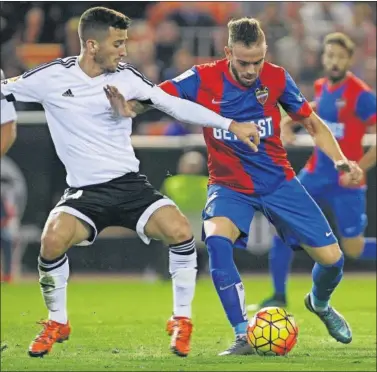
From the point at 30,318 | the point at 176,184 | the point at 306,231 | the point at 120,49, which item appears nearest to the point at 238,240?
the point at 306,231

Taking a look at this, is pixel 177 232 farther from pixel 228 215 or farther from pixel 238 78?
pixel 238 78

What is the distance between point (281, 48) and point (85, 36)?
861 cm

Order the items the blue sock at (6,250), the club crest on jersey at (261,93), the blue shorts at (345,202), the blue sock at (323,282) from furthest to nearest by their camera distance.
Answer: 1. the blue sock at (6,250)
2. the blue shorts at (345,202)
3. the blue sock at (323,282)
4. the club crest on jersey at (261,93)

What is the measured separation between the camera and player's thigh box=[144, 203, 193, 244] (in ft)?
25.4

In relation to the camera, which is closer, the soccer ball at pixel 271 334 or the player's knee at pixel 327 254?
the soccer ball at pixel 271 334

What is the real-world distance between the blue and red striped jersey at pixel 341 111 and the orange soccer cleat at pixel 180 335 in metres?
4.26

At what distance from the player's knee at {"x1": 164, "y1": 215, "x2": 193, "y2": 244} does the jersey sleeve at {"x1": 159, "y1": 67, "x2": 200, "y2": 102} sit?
3.00 ft

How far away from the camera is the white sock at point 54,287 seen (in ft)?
25.4

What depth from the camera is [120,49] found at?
7.76 m

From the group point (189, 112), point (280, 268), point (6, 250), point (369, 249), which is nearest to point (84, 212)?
point (189, 112)

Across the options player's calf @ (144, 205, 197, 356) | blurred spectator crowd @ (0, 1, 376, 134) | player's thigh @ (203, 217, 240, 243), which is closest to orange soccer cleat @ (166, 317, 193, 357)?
player's calf @ (144, 205, 197, 356)

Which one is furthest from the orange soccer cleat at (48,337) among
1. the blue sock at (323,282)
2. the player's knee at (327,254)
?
the blue sock at (323,282)

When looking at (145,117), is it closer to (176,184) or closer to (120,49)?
(176,184)

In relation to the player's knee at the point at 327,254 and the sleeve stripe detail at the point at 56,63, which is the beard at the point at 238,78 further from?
the player's knee at the point at 327,254
